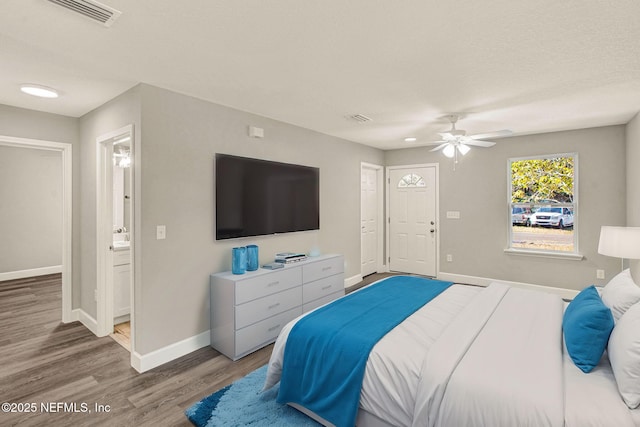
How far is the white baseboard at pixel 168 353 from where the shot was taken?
2.75 metres

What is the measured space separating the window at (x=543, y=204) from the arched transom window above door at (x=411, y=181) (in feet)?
4.67

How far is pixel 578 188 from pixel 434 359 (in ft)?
14.1

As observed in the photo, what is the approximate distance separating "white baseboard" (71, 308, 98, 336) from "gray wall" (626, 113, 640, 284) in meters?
6.01

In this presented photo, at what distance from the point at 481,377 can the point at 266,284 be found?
2.13 m

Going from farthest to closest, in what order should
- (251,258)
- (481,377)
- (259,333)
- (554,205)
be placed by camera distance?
(554,205) → (251,258) → (259,333) → (481,377)

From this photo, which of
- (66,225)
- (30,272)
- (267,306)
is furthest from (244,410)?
(30,272)

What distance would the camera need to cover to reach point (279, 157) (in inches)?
158

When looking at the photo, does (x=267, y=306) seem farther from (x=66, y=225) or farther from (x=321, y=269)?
(x=66, y=225)

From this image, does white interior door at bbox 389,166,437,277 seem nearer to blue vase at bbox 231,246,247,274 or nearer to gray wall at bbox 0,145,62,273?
blue vase at bbox 231,246,247,274

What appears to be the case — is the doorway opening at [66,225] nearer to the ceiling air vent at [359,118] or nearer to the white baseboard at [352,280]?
the ceiling air vent at [359,118]

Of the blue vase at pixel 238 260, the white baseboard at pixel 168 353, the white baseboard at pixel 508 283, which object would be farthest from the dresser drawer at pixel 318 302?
the white baseboard at pixel 508 283

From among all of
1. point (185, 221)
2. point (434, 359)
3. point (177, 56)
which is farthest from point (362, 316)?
point (177, 56)

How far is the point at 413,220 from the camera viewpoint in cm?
603

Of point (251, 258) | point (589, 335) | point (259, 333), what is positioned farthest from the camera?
point (251, 258)
